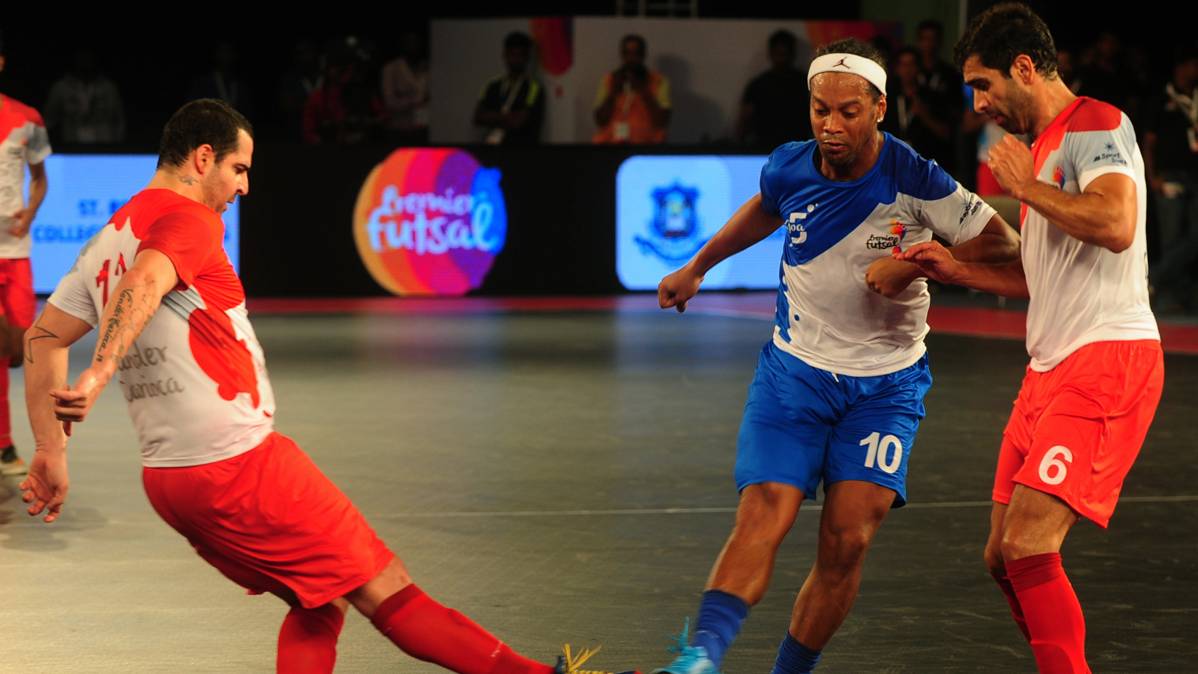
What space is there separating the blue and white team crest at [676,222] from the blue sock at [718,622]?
13.4 metres

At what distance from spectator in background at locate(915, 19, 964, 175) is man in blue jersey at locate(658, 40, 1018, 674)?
1277 cm

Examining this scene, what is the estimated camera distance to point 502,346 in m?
14.2

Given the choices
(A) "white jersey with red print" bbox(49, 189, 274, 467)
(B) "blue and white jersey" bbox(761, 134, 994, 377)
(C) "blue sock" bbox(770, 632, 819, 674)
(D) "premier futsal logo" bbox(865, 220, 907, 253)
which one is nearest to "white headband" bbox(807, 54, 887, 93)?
(B) "blue and white jersey" bbox(761, 134, 994, 377)

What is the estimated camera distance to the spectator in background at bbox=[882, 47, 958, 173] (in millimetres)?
17641

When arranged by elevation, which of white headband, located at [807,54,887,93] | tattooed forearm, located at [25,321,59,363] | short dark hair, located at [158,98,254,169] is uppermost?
white headband, located at [807,54,887,93]

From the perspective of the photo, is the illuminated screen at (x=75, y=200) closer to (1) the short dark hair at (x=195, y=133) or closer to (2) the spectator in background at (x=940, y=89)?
(2) the spectator in background at (x=940, y=89)

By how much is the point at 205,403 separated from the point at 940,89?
14502mm

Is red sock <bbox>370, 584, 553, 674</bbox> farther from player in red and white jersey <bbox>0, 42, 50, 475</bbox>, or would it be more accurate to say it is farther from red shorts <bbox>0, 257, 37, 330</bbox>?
red shorts <bbox>0, 257, 37, 330</bbox>

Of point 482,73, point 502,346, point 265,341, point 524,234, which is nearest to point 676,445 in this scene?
point 502,346

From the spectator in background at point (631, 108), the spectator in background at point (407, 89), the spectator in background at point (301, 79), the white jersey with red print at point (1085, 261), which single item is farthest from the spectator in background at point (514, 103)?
the white jersey with red print at point (1085, 261)

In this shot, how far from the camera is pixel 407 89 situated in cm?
2061

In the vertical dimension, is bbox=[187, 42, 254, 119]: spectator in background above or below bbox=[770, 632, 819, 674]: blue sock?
above

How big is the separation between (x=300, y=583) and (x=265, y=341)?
1024cm

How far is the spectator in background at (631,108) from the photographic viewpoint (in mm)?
19031
